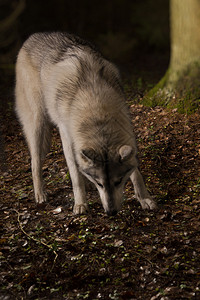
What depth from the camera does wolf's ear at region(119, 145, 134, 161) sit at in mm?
4167

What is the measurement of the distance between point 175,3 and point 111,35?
7985mm

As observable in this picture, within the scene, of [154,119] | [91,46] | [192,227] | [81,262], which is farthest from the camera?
[154,119]

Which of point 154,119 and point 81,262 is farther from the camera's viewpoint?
point 154,119

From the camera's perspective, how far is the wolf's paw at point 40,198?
5.74 m

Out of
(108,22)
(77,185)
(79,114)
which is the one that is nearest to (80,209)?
(77,185)

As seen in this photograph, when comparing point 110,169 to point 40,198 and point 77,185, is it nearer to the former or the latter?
point 77,185

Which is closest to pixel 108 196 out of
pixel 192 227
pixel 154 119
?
pixel 192 227

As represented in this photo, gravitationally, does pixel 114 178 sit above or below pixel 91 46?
below

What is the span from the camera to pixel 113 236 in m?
4.59

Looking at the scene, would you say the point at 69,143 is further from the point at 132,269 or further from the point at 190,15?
the point at 190,15

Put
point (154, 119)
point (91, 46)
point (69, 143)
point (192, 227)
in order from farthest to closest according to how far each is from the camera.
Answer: point (154, 119) → point (91, 46) → point (69, 143) → point (192, 227)

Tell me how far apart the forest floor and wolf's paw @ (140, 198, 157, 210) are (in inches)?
3.5

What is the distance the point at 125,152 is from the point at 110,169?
0.93 feet

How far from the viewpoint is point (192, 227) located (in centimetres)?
454
